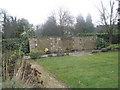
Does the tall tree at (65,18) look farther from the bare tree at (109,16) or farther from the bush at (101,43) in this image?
the bush at (101,43)

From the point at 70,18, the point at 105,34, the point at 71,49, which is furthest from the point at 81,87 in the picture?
the point at 70,18

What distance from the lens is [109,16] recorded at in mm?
15453

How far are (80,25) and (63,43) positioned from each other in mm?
7883

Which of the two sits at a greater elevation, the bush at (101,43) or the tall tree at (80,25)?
the tall tree at (80,25)

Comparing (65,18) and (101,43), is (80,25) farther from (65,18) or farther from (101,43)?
(101,43)

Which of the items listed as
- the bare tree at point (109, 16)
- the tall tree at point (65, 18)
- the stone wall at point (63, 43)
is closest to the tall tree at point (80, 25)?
the tall tree at point (65, 18)

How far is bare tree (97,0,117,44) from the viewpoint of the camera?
48.9 feet

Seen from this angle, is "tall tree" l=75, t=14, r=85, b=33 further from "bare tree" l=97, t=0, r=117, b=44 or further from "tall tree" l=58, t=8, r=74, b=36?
"bare tree" l=97, t=0, r=117, b=44

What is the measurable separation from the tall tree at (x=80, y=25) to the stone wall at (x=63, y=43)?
5293 mm

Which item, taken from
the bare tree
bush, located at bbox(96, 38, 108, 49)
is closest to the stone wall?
bush, located at bbox(96, 38, 108, 49)

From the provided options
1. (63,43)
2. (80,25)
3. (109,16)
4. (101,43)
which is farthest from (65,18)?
(101,43)

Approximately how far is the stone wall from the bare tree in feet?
7.51

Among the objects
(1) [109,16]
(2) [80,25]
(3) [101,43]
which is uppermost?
(1) [109,16]

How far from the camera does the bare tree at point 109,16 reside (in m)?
14.9
